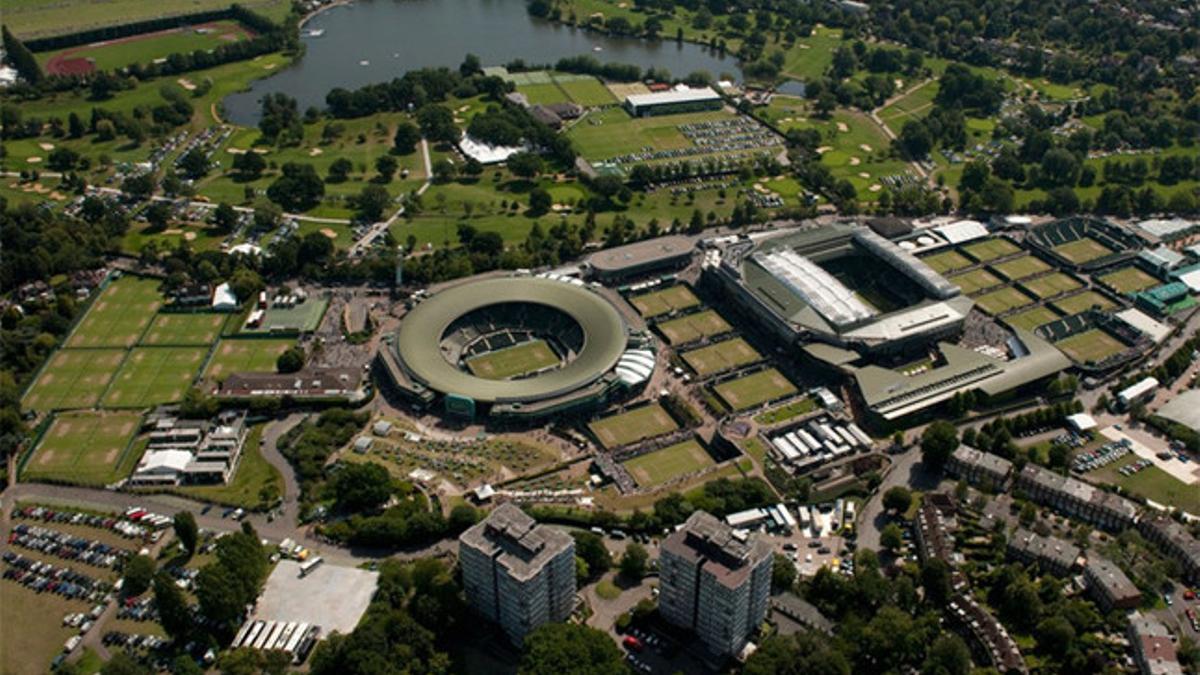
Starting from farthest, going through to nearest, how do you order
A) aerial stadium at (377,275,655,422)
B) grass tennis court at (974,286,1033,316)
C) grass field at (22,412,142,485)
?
grass tennis court at (974,286,1033,316), aerial stadium at (377,275,655,422), grass field at (22,412,142,485)

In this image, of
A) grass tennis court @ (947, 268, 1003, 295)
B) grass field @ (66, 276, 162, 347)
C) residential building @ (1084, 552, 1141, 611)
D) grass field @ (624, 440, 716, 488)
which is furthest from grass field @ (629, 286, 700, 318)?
grass field @ (66, 276, 162, 347)

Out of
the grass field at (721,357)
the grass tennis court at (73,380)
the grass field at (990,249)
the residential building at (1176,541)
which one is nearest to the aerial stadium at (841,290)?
the grass field at (721,357)

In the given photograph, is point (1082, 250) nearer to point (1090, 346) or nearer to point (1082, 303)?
point (1082, 303)

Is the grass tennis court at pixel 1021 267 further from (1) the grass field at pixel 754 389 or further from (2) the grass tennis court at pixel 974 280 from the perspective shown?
(1) the grass field at pixel 754 389

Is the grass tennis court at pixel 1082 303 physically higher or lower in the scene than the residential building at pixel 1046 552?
lower

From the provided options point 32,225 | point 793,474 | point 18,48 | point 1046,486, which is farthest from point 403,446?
point 18,48

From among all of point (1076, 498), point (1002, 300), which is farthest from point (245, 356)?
point (1002, 300)

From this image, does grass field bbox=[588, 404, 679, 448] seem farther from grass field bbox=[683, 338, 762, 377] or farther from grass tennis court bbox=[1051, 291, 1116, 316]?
grass tennis court bbox=[1051, 291, 1116, 316]

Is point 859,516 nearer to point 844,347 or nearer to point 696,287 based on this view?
point 844,347
